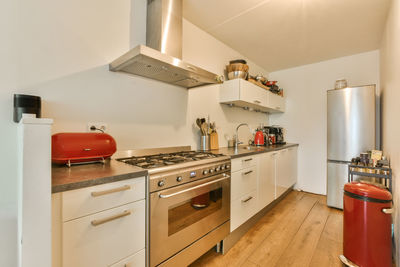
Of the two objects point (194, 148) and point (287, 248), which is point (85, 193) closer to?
point (194, 148)

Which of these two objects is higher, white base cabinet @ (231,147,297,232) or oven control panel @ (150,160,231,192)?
oven control panel @ (150,160,231,192)

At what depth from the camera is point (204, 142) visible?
219 centimetres

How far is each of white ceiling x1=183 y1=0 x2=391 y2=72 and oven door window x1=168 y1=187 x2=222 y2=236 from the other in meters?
1.86

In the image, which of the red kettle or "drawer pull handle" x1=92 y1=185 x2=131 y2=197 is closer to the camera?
"drawer pull handle" x1=92 y1=185 x2=131 y2=197

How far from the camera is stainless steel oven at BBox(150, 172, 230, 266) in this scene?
3.79 feet

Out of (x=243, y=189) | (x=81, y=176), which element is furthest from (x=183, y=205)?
(x=243, y=189)

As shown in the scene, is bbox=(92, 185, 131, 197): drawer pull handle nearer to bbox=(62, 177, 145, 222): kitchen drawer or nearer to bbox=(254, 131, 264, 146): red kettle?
bbox=(62, 177, 145, 222): kitchen drawer

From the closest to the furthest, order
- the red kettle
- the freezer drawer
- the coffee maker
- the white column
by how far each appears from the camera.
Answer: the white column < the freezer drawer < the red kettle < the coffee maker

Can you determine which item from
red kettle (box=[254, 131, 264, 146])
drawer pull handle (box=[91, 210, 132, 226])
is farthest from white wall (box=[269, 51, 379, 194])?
drawer pull handle (box=[91, 210, 132, 226])

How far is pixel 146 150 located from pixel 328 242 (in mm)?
2074

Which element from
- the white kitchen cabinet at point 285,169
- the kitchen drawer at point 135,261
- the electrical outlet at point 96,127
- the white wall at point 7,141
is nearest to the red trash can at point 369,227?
the white kitchen cabinet at point 285,169

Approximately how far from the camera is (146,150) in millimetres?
1688

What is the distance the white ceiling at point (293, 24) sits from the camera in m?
1.85

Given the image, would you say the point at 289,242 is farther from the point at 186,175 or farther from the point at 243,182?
the point at 186,175
